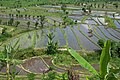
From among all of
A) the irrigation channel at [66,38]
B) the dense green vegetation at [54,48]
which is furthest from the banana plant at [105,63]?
the irrigation channel at [66,38]

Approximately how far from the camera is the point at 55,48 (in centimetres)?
2598

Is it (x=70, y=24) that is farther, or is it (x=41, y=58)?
(x=70, y=24)

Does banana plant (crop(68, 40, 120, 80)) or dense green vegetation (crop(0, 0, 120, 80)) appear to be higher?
banana plant (crop(68, 40, 120, 80))

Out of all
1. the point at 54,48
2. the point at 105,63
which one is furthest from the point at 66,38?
the point at 105,63

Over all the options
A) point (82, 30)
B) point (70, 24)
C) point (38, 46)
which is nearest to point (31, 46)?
point (38, 46)

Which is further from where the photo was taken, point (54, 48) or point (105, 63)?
point (54, 48)

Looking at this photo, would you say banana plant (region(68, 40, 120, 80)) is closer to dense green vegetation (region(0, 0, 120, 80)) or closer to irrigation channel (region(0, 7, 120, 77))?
dense green vegetation (region(0, 0, 120, 80))

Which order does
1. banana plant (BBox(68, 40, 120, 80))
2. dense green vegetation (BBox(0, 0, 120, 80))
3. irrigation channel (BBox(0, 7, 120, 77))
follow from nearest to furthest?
banana plant (BBox(68, 40, 120, 80)) < dense green vegetation (BBox(0, 0, 120, 80)) < irrigation channel (BBox(0, 7, 120, 77))

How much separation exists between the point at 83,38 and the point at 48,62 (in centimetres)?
1087

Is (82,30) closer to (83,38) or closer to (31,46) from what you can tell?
(83,38)

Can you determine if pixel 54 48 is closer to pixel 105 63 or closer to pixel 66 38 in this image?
pixel 66 38

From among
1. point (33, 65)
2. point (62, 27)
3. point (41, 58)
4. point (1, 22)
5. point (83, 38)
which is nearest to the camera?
point (33, 65)

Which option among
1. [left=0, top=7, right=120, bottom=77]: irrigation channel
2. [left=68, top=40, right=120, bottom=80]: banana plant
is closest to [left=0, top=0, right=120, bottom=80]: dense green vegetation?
[left=0, top=7, right=120, bottom=77]: irrigation channel

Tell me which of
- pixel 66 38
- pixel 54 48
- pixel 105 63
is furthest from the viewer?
pixel 66 38
